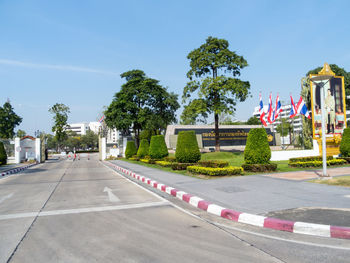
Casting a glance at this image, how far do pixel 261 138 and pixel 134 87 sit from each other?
Result: 2618cm

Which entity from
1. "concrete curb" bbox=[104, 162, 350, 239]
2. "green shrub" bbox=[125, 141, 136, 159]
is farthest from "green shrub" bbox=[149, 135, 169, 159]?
"concrete curb" bbox=[104, 162, 350, 239]

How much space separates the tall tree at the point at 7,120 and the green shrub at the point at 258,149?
3002 inches

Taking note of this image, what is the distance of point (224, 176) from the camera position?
12531mm

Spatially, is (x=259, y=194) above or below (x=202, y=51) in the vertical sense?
below

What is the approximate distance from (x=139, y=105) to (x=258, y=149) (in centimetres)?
2611

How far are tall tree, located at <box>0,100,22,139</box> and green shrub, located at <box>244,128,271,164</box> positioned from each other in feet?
250

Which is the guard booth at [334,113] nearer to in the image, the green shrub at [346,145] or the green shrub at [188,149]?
the green shrub at [346,145]

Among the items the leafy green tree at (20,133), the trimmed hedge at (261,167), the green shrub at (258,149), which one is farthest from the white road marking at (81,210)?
the leafy green tree at (20,133)

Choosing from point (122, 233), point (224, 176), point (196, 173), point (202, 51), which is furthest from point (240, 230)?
point (202, 51)

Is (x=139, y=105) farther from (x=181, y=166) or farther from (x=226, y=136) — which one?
(x=181, y=166)

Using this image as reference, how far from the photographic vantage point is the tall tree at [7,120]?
72.7 metres

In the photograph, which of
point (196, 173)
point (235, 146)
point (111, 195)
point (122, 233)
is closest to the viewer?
point (122, 233)

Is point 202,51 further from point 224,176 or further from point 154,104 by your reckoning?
point 224,176

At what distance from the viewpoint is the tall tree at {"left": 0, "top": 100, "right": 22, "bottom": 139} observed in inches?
2862
